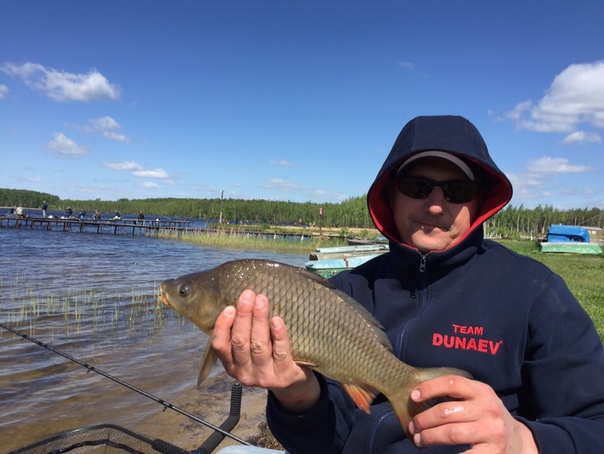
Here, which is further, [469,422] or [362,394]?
[362,394]

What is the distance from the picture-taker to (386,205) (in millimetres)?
2658

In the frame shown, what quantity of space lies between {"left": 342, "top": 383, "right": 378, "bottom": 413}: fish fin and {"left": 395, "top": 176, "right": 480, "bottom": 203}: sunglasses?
1.02 m

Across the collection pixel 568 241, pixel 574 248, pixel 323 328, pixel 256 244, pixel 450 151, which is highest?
pixel 450 151

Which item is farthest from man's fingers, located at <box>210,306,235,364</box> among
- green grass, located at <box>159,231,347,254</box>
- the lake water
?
green grass, located at <box>159,231,347,254</box>

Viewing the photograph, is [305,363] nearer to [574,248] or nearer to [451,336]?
[451,336]

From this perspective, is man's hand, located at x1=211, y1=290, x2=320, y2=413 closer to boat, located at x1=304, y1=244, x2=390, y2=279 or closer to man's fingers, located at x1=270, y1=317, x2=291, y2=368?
man's fingers, located at x1=270, y1=317, x2=291, y2=368

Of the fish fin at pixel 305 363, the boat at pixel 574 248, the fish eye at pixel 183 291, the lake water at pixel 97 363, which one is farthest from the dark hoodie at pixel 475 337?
the boat at pixel 574 248

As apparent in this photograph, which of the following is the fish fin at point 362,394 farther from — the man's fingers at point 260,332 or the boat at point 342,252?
the boat at point 342,252

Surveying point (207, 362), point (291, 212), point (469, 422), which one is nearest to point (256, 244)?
point (207, 362)

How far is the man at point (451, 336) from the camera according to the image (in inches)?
54.2

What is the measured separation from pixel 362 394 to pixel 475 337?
0.56 metres

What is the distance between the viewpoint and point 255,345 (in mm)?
1643

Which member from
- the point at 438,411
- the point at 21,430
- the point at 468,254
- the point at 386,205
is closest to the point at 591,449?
the point at 438,411

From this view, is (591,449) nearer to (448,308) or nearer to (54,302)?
(448,308)
